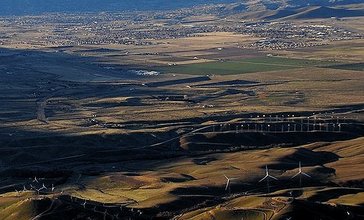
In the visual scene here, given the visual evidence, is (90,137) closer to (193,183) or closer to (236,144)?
(236,144)

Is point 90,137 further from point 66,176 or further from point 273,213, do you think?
point 273,213

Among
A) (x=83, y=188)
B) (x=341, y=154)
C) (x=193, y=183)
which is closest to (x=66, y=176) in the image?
(x=83, y=188)

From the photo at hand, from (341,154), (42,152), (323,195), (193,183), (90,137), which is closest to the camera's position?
(323,195)

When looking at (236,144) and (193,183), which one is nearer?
(193,183)

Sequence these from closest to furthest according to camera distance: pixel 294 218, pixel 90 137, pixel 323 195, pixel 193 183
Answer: pixel 294 218 < pixel 323 195 < pixel 193 183 < pixel 90 137

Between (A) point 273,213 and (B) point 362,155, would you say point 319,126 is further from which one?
(A) point 273,213

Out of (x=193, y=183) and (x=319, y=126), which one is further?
(x=319, y=126)

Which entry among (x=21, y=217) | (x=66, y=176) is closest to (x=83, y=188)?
(x=66, y=176)

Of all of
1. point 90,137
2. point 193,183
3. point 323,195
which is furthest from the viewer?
point 90,137

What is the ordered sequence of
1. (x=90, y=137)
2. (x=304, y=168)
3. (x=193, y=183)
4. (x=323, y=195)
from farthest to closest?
(x=90, y=137)
(x=304, y=168)
(x=193, y=183)
(x=323, y=195)
